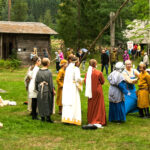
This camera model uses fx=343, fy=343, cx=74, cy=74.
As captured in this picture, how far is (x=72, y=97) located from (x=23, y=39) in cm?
2347

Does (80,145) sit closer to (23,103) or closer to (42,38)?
(23,103)

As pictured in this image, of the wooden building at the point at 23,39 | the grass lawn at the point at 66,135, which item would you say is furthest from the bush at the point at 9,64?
the grass lawn at the point at 66,135

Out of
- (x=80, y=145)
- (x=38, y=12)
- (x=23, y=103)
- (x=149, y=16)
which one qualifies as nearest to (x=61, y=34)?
(x=149, y=16)

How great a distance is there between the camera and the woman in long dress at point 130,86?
10.00 meters

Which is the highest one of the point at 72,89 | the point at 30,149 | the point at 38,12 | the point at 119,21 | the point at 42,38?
the point at 38,12

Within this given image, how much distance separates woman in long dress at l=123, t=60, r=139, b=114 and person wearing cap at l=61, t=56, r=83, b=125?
5.84 ft

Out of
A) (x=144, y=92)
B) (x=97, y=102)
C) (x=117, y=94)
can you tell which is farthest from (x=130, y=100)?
(x=97, y=102)

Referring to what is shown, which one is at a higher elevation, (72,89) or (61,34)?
(61,34)

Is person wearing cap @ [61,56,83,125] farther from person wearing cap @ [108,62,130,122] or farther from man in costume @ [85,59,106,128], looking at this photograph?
person wearing cap @ [108,62,130,122]

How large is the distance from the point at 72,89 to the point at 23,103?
3.33m

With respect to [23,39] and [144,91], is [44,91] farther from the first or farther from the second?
[23,39]

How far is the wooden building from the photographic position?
1216 inches

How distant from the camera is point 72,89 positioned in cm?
886

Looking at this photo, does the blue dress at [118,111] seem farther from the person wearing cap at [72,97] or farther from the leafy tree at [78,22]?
the leafy tree at [78,22]
